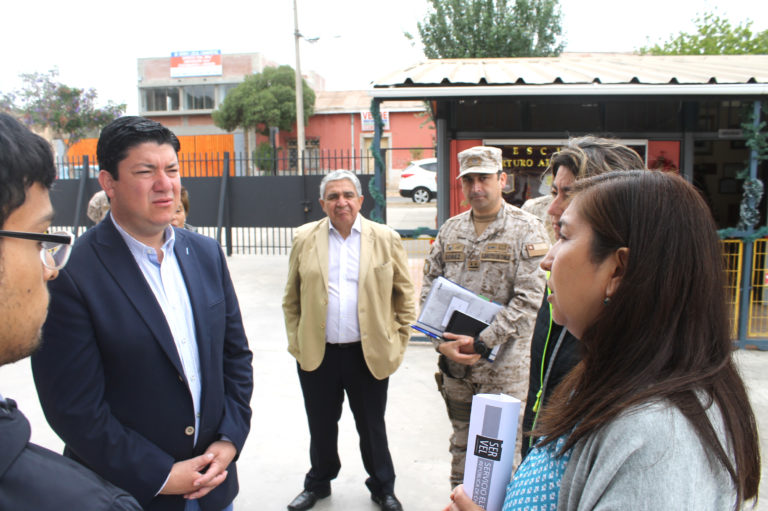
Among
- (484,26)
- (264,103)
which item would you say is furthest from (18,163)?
(264,103)

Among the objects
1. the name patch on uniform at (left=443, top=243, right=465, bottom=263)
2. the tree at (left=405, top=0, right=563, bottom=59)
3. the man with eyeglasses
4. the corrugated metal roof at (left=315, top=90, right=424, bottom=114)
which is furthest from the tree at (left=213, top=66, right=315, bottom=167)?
the man with eyeglasses

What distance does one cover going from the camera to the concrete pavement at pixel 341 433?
331cm

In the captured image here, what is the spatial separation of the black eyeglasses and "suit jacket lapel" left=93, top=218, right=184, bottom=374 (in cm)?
56

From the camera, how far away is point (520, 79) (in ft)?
18.0

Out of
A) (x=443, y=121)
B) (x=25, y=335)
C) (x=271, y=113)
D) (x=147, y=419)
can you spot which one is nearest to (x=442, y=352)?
(x=147, y=419)

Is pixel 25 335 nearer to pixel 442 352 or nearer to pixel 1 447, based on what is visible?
pixel 1 447

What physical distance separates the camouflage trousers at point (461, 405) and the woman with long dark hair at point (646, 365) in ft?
6.04

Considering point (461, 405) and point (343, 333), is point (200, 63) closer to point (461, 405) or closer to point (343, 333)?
point (343, 333)

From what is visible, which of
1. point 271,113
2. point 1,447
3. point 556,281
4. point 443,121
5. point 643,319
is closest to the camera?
point 1,447

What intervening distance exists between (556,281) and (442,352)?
1.83 m

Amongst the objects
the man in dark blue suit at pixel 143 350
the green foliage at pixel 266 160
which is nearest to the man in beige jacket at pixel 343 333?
the man in dark blue suit at pixel 143 350

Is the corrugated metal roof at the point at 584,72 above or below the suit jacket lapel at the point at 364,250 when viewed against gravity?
above

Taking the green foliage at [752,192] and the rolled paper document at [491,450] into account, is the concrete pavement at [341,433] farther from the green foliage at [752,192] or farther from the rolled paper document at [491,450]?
the rolled paper document at [491,450]

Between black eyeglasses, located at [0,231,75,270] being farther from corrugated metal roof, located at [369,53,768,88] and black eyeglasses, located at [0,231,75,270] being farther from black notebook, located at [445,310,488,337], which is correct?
corrugated metal roof, located at [369,53,768,88]
